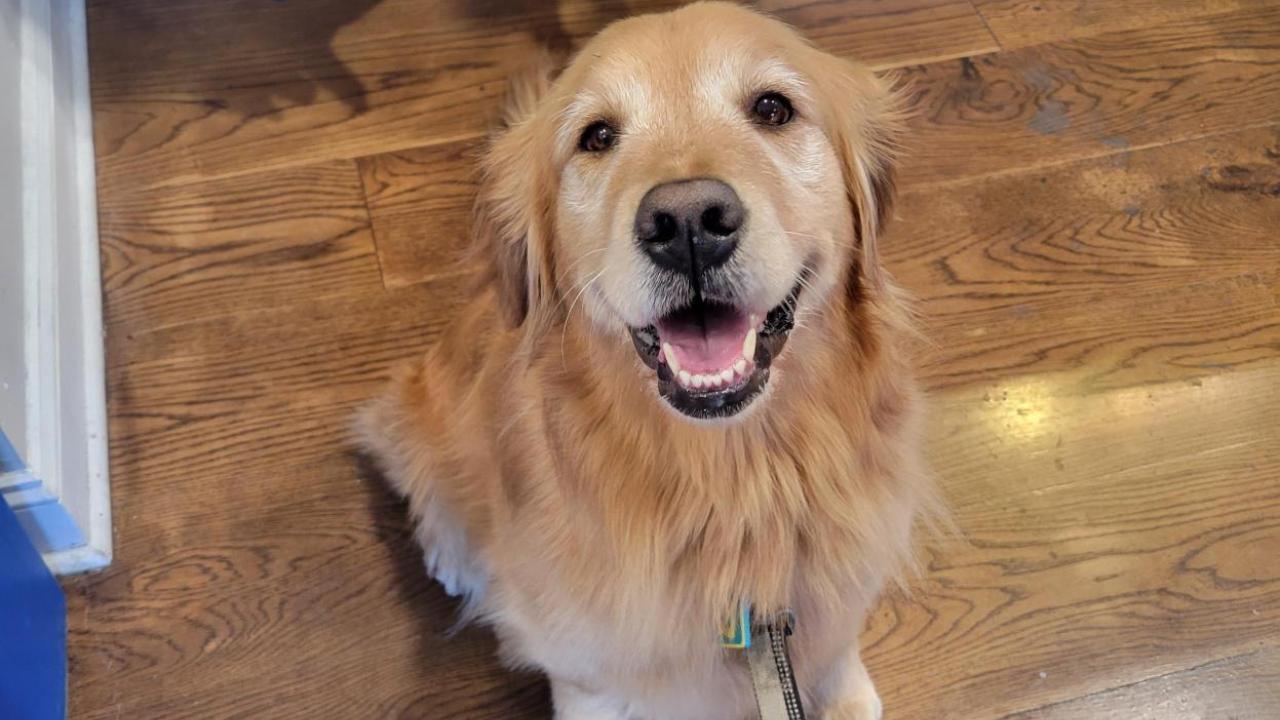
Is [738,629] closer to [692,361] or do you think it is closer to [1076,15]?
[692,361]

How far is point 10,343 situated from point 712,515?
1196 millimetres

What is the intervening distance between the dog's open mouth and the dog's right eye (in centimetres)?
24

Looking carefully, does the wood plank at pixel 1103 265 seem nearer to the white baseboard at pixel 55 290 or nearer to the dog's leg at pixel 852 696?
the dog's leg at pixel 852 696

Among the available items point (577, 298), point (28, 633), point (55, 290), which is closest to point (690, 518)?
point (577, 298)

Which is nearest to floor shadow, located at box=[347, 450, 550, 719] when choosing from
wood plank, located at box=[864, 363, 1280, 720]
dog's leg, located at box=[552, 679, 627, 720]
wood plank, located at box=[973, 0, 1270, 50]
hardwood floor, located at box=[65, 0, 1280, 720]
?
hardwood floor, located at box=[65, 0, 1280, 720]

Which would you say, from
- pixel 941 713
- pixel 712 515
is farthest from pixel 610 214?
pixel 941 713

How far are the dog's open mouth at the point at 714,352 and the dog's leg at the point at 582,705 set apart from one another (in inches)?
23.2

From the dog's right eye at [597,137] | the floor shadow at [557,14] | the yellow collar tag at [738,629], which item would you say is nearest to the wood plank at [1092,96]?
the floor shadow at [557,14]

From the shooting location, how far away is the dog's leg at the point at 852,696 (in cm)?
167

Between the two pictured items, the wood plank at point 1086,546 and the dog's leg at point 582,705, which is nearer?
the dog's leg at point 582,705

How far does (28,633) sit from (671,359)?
109cm

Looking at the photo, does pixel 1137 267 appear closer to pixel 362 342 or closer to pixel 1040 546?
pixel 1040 546

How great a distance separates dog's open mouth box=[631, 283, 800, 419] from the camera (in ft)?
3.90

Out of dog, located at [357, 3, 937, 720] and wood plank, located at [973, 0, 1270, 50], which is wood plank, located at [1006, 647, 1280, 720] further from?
wood plank, located at [973, 0, 1270, 50]
